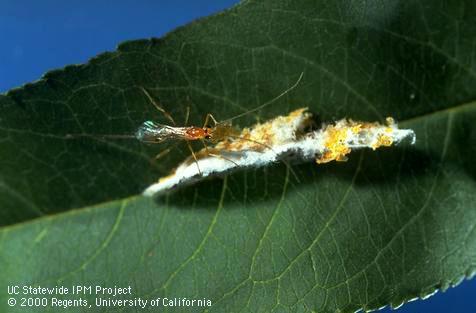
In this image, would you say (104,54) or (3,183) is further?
(3,183)

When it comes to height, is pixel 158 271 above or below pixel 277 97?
below

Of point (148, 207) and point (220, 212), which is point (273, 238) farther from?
point (148, 207)

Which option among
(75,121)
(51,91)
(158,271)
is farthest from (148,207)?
(51,91)

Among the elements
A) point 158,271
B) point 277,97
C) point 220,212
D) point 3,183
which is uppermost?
point 277,97

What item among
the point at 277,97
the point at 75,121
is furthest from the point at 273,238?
the point at 75,121

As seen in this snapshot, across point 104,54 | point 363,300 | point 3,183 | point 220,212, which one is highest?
point 104,54

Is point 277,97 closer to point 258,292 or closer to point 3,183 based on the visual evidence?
point 258,292

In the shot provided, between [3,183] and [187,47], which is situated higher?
[187,47]

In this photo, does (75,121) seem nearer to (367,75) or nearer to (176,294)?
(176,294)
